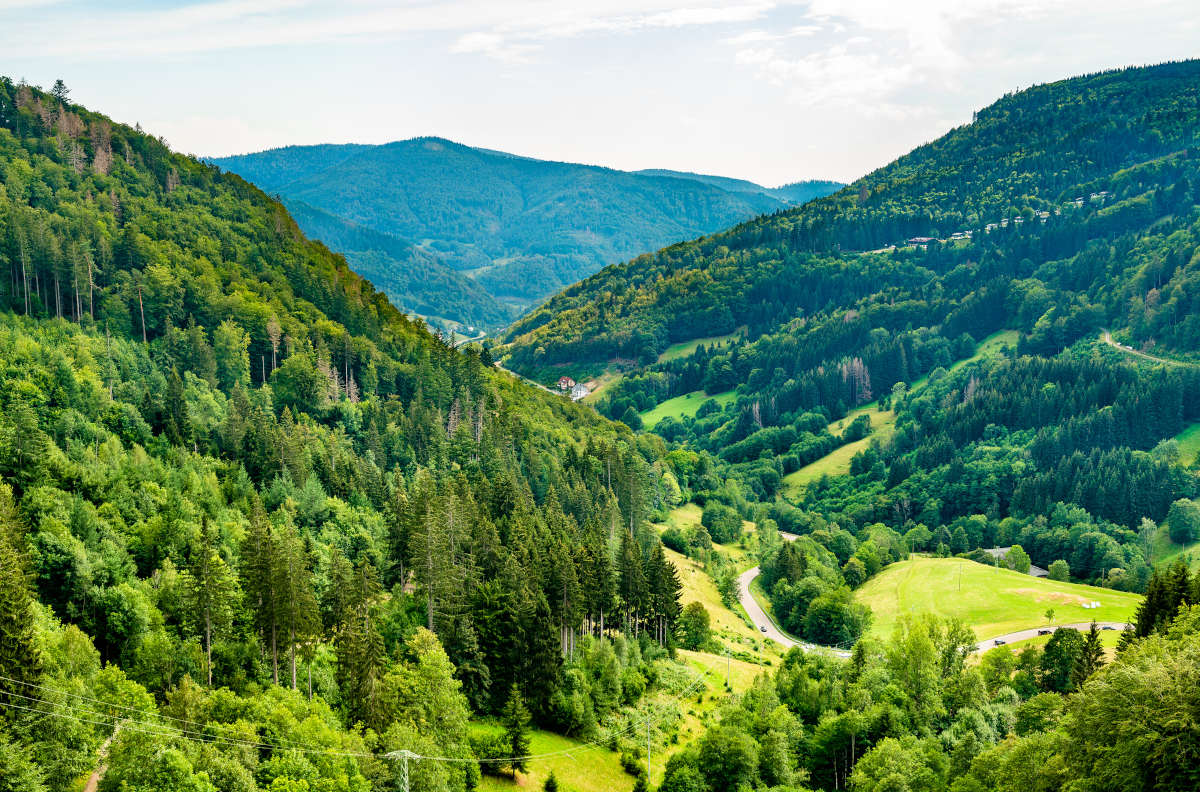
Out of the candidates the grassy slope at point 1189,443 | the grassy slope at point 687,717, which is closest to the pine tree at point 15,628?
the grassy slope at point 687,717

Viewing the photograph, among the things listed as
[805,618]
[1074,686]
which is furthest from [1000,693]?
[805,618]

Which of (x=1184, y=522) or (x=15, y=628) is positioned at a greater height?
(x=15, y=628)

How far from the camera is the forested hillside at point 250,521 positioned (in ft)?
137

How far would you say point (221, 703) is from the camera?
42812 millimetres

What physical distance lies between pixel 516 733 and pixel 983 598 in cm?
7992

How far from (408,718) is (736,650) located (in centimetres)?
5221

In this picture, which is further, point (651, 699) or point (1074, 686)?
point (651, 699)

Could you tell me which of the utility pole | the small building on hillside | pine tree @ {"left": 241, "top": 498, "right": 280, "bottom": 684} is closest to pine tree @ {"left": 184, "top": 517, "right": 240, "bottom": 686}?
pine tree @ {"left": 241, "top": 498, "right": 280, "bottom": 684}

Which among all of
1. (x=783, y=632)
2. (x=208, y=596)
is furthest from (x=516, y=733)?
(x=783, y=632)

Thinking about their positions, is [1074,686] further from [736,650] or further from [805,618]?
[805,618]

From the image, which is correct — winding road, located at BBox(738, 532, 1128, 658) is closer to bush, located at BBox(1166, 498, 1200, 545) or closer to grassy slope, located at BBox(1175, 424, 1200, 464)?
bush, located at BBox(1166, 498, 1200, 545)

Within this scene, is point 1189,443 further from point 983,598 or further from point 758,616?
point 758,616

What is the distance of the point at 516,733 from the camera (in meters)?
56.5

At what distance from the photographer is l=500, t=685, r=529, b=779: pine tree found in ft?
181
